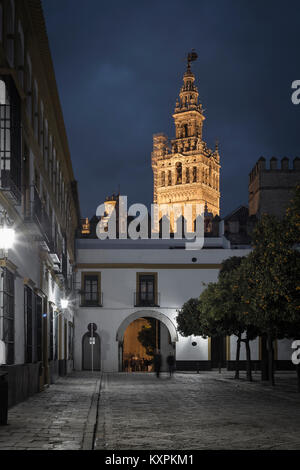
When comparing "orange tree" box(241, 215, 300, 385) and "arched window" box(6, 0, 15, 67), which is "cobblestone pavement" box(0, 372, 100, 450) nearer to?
"orange tree" box(241, 215, 300, 385)

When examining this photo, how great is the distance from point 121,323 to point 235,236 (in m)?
30.8

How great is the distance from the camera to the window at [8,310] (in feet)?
50.1

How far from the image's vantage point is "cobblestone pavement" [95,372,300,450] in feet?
34.2

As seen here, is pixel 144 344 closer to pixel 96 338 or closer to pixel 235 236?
pixel 96 338

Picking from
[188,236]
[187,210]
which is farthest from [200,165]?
[188,236]

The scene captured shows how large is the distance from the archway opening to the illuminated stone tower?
9015cm

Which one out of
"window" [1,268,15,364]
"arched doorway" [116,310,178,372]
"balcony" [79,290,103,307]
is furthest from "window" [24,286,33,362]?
"balcony" [79,290,103,307]

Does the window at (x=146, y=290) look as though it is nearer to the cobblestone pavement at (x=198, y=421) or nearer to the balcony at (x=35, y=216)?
the cobblestone pavement at (x=198, y=421)

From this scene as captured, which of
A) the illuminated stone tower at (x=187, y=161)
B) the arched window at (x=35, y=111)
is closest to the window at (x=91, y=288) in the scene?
the arched window at (x=35, y=111)

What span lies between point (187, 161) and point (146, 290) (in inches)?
4250

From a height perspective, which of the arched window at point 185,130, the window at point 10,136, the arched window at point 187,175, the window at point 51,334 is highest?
the arched window at point 185,130

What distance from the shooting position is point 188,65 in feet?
504

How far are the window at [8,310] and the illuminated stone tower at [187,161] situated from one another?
13627 cm

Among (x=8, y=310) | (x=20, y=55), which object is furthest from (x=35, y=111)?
(x=8, y=310)
